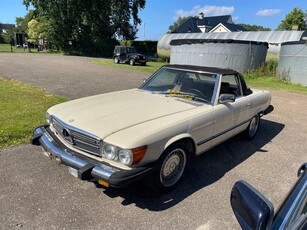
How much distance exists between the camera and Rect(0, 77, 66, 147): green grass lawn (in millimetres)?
5172

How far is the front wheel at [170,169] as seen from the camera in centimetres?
331

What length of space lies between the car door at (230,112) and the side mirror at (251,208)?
2571mm

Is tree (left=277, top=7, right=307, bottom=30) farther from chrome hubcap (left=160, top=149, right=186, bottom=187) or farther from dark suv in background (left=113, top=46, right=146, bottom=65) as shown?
chrome hubcap (left=160, top=149, right=186, bottom=187)

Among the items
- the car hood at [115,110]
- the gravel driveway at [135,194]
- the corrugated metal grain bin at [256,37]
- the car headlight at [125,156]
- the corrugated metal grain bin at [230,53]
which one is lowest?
the gravel driveway at [135,194]

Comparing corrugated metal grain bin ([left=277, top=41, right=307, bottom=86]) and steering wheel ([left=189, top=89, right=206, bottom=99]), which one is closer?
steering wheel ([left=189, top=89, right=206, bottom=99])

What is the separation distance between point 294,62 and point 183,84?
1359 centimetres

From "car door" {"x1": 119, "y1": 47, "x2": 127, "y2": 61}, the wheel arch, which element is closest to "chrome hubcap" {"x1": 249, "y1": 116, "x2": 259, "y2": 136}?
the wheel arch

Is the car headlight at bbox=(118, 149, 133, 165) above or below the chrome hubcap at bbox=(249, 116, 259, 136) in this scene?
above

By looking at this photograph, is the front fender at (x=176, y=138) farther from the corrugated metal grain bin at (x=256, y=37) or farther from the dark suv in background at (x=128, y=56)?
the dark suv in background at (x=128, y=56)

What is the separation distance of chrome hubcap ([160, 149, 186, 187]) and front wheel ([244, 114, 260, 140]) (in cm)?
237

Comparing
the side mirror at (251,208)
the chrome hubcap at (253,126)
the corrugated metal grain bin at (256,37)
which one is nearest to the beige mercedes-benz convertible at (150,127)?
the chrome hubcap at (253,126)

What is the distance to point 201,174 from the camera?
4.13 meters

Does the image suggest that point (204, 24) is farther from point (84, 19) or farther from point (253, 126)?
point (253, 126)

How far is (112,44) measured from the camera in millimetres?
43906
